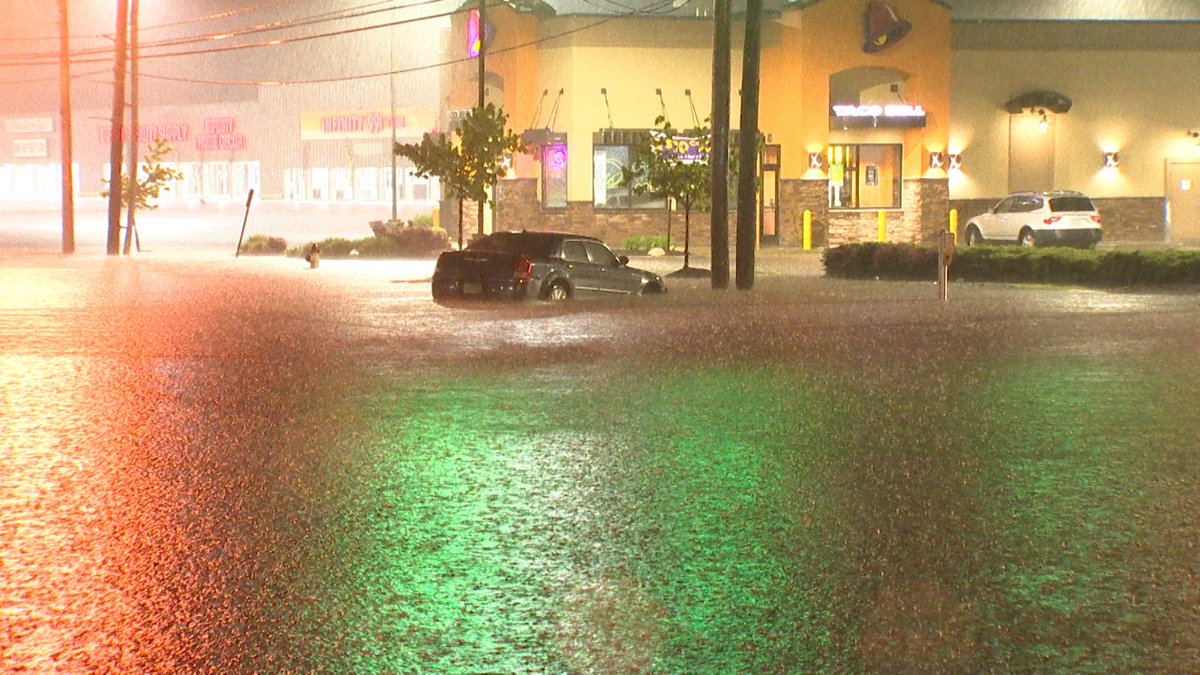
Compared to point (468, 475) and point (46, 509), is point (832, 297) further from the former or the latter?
point (46, 509)

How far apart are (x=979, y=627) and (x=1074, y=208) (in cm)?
3864

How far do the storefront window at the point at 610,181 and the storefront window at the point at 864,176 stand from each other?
250 inches

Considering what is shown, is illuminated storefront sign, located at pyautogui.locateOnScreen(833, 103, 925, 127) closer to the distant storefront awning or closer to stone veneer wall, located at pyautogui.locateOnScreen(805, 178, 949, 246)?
stone veneer wall, located at pyautogui.locateOnScreen(805, 178, 949, 246)

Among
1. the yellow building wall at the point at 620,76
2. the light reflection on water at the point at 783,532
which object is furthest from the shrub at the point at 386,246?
the light reflection on water at the point at 783,532

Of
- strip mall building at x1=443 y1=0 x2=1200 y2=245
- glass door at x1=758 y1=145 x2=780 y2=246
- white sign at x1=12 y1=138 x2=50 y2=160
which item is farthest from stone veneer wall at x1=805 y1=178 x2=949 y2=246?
white sign at x1=12 y1=138 x2=50 y2=160

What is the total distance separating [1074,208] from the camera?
142ft

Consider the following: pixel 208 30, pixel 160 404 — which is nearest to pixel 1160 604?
pixel 160 404

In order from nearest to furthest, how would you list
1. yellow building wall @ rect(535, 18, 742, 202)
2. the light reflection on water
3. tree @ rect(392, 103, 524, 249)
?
the light reflection on water < tree @ rect(392, 103, 524, 249) < yellow building wall @ rect(535, 18, 742, 202)

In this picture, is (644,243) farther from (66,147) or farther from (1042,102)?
(66,147)

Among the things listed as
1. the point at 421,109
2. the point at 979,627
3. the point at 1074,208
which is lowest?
the point at 979,627

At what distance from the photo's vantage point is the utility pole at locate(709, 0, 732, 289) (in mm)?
30953

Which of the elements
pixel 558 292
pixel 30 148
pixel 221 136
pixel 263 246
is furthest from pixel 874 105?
pixel 30 148

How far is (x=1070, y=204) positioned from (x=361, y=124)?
73889 mm

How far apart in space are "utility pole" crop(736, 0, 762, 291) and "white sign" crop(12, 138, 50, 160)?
110 metres
